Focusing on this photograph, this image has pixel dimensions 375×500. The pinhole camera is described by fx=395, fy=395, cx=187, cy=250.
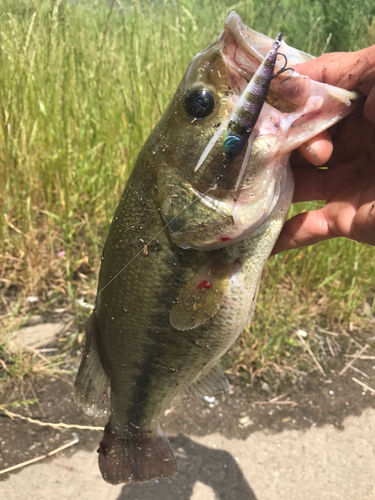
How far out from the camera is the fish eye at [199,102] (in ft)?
3.72

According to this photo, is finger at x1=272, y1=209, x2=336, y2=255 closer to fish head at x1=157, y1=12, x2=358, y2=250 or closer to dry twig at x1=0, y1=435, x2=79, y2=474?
fish head at x1=157, y1=12, x2=358, y2=250

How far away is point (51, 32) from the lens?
270 centimetres

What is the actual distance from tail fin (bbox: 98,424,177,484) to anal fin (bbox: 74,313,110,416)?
0.53 ft

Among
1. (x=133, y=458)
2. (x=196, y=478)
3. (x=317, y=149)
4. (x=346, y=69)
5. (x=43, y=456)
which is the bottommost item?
(x=43, y=456)

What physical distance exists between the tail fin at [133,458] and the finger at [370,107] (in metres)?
1.50

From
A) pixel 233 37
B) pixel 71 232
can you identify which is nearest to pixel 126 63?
pixel 71 232

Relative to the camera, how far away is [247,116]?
1.01 m

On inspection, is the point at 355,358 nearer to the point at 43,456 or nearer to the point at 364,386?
the point at 364,386

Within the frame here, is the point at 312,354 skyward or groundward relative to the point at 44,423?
skyward

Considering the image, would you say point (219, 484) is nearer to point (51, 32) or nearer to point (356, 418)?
point (356, 418)

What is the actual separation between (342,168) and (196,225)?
2.75 ft

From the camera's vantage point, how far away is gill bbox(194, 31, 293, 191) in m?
0.96

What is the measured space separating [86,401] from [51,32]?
8.00 feet

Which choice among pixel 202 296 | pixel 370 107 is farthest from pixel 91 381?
pixel 370 107
